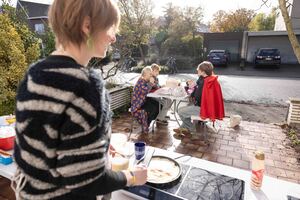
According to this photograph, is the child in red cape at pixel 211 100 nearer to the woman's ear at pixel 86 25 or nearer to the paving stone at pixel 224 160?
the paving stone at pixel 224 160

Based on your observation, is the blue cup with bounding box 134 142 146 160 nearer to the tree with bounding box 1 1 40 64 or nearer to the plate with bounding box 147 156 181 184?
the plate with bounding box 147 156 181 184

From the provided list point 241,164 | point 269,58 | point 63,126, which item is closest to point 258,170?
point 63,126

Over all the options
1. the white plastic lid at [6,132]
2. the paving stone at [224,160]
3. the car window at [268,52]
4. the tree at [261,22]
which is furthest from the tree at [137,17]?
the tree at [261,22]

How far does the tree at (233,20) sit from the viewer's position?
22.2 meters

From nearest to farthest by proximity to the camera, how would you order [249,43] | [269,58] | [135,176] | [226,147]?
[135,176] → [226,147] → [269,58] → [249,43]

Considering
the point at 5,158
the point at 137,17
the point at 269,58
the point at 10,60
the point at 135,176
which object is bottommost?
the point at 5,158

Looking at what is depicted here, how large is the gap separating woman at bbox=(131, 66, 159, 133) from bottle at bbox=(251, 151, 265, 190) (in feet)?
9.84

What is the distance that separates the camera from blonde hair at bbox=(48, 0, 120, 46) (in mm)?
662

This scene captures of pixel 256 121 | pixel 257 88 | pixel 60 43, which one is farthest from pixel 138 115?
pixel 257 88

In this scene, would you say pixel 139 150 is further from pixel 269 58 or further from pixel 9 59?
pixel 269 58

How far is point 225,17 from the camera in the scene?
77.6 ft

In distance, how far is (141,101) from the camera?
417 centimetres

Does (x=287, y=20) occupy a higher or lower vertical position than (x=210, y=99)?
higher

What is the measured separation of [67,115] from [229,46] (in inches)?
789
